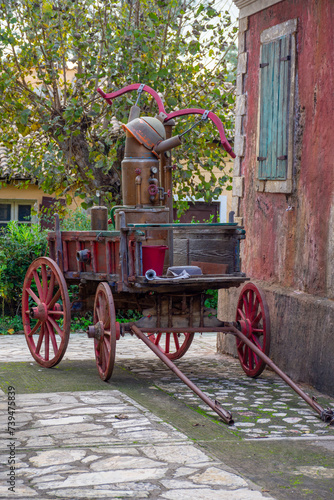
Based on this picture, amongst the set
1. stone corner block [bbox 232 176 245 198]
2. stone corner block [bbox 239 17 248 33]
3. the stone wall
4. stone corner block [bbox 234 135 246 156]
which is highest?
stone corner block [bbox 239 17 248 33]

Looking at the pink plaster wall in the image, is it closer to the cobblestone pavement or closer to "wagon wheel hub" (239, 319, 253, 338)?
"wagon wheel hub" (239, 319, 253, 338)

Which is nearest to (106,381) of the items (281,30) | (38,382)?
(38,382)

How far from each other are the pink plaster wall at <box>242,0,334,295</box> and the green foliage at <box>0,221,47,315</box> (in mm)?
4042

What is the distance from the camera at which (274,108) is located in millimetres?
8055

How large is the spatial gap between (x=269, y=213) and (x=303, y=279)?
1.03m

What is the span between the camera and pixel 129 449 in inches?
192

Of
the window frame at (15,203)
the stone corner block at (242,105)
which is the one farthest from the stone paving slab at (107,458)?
the window frame at (15,203)

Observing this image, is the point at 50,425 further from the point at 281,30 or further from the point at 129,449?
the point at 281,30

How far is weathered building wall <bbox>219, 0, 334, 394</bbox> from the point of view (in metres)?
7.09

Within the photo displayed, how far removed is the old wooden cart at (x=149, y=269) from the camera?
265 inches

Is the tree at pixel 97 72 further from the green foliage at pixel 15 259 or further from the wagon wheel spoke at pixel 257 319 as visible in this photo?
the wagon wheel spoke at pixel 257 319

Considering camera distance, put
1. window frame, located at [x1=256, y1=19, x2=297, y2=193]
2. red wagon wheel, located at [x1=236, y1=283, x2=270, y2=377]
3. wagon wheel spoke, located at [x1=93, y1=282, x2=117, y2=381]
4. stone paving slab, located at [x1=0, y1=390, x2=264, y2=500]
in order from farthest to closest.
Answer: window frame, located at [x1=256, y1=19, x2=297, y2=193] → red wagon wheel, located at [x1=236, y1=283, x2=270, y2=377] → wagon wheel spoke, located at [x1=93, y1=282, x2=117, y2=381] → stone paving slab, located at [x1=0, y1=390, x2=264, y2=500]

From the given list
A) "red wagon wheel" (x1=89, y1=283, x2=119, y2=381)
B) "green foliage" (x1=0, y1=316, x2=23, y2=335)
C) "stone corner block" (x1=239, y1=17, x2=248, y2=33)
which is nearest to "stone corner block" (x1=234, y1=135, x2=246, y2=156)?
"stone corner block" (x1=239, y1=17, x2=248, y2=33)

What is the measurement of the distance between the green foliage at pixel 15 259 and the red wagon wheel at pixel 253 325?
14.8 feet
